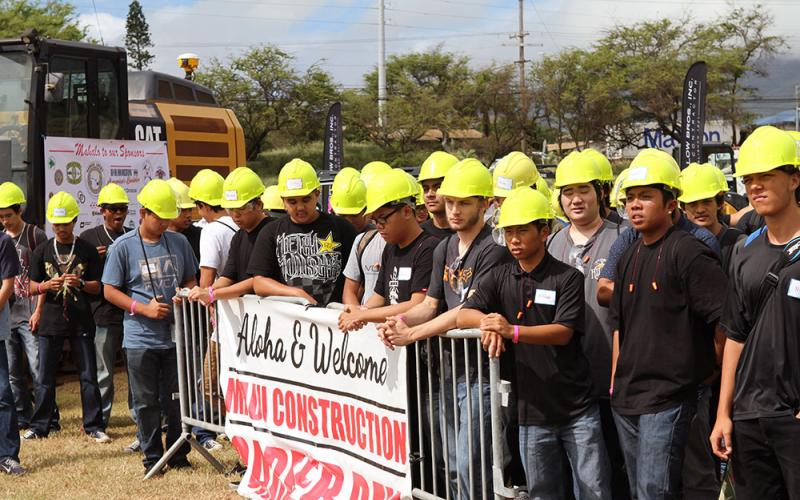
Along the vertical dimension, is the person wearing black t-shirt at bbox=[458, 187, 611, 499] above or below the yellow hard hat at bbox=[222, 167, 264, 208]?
below

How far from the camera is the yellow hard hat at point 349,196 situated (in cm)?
671

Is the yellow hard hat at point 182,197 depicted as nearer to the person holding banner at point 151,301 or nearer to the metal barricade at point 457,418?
the person holding banner at point 151,301

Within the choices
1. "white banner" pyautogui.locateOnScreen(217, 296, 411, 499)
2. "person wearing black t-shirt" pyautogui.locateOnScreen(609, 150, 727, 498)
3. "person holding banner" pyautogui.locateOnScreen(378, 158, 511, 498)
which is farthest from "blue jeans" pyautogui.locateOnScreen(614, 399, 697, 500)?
"white banner" pyautogui.locateOnScreen(217, 296, 411, 499)

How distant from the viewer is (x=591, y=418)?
4.70 meters

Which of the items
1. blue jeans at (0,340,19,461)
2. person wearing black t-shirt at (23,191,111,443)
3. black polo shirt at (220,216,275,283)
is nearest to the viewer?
black polo shirt at (220,216,275,283)

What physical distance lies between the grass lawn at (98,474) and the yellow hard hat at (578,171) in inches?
131

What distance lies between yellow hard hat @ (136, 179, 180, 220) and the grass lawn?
1934 millimetres

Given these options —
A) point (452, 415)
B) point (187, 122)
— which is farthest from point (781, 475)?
point (187, 122)

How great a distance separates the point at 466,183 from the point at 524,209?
1.82ft

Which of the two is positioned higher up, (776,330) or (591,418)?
(776,330)

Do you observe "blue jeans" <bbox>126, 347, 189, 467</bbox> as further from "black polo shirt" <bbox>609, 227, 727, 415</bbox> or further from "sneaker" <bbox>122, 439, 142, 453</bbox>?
"black polo shirt" <bbox>609, 227, 727, 415</bbox>

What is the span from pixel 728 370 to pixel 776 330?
0.31 meters

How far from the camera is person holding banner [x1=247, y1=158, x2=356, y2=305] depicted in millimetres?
6727

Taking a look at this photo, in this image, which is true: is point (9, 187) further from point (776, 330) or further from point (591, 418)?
point (776, 330)
